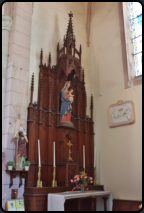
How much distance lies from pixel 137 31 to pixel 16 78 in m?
4.99

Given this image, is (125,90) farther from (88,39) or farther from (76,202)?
(76,202)

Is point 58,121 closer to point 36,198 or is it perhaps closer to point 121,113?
point 121,113

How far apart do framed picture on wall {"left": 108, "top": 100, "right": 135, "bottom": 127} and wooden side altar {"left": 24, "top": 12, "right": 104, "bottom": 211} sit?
906mm

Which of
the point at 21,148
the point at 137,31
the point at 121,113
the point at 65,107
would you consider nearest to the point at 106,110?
the point at 121,113

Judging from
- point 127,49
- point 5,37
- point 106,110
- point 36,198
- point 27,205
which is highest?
point 127,49

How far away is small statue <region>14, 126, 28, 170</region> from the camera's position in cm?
623

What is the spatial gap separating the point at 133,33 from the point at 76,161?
5.19 m

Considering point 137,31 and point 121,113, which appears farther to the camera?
point 137,31

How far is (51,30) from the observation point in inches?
341

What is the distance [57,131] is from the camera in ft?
25.5

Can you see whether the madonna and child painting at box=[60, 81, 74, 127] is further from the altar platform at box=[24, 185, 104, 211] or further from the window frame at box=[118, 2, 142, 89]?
the altar platform at box=[24, 185, 104, 211]

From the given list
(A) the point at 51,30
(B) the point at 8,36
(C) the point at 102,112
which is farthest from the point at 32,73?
(C) the point at 102,112

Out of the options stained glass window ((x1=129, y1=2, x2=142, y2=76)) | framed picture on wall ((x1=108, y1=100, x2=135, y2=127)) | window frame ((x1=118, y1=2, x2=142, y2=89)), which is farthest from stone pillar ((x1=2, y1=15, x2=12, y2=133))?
stained glass window ((x1=129, y1=2, x2=142, y2=76))

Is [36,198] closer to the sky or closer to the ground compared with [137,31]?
closer to the ground
